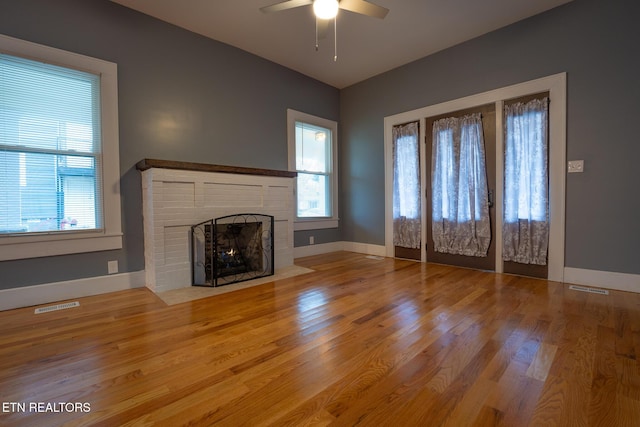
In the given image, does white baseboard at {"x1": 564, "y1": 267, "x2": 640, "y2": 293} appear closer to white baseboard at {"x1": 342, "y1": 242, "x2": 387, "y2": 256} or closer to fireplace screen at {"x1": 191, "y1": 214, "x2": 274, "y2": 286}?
white baseboard at {"x1": 342, "y1": 242, "x2": 387, "y2": 256}

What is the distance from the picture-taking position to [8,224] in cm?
240

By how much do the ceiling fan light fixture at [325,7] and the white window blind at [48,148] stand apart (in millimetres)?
2236

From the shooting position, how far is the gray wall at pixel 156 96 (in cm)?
256

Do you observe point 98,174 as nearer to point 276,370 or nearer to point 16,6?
point 16,6

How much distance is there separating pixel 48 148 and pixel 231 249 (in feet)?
6.13

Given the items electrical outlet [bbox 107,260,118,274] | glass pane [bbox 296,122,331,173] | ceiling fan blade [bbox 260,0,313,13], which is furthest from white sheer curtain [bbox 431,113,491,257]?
electrical outlet [bbox 107,260,118,274]

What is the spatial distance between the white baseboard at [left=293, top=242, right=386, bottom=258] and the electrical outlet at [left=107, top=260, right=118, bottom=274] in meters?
2.29

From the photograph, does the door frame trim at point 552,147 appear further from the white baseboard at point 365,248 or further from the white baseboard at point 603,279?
the white baseboard at point 365,248

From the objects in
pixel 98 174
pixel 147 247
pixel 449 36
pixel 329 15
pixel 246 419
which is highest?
pixel 449 36

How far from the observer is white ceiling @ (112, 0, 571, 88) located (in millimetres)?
2965

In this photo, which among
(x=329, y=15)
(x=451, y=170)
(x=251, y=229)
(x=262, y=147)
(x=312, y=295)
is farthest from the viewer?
(x=262, y=147)

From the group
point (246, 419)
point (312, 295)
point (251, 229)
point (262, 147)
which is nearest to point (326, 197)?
point (262, 147)

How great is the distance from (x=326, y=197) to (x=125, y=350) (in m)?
3.74

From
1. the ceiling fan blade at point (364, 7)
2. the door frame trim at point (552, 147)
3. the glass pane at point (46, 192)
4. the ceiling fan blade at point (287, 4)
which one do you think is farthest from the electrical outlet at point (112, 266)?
the door frame trim at point (552, 147)
